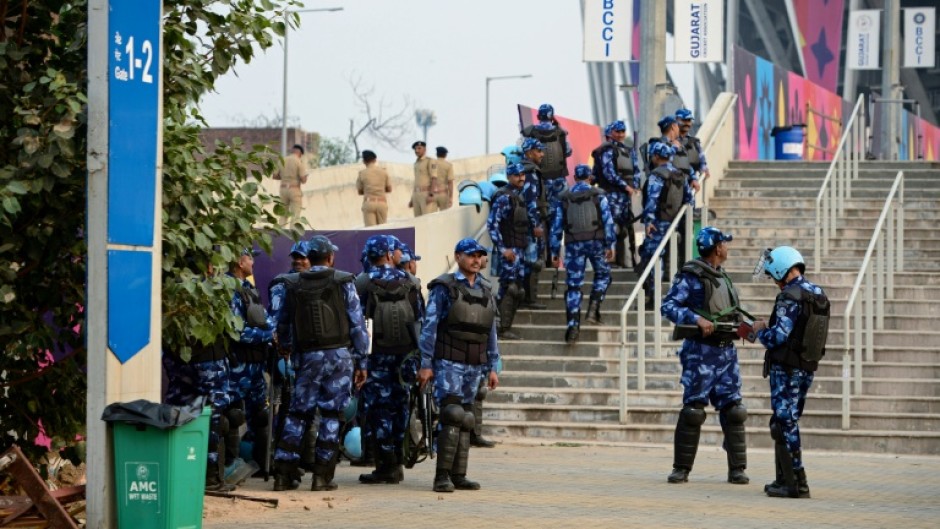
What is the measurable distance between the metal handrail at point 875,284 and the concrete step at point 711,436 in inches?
9.8

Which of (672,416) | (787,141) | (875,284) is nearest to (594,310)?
(672,416)

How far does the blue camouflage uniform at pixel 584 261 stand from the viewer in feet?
65.1

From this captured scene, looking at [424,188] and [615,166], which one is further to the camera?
[424,188]

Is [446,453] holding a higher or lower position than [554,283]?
lower

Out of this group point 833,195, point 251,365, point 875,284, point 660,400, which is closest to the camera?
point 251,365

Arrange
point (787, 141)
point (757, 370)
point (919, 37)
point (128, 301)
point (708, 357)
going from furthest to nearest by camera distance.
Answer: point (919, 37) → point (787, 141) → point (757, 370) → point (708, 357) → point (128, 301)

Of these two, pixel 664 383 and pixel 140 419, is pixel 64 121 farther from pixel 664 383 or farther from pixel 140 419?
pixel 664 383

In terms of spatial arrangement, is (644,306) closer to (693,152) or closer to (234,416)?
(693,152)

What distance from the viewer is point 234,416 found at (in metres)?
13.2

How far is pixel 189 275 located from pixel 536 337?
33.5ft

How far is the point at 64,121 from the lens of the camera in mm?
9844

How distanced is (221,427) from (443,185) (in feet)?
48.4

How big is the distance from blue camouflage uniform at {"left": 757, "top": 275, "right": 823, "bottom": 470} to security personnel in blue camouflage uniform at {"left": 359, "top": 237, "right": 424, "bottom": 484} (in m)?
Answer: 2.84

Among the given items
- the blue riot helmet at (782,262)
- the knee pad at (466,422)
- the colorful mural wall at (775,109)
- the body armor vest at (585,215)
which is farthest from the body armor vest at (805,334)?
the colorful mural wall at (775,109)
